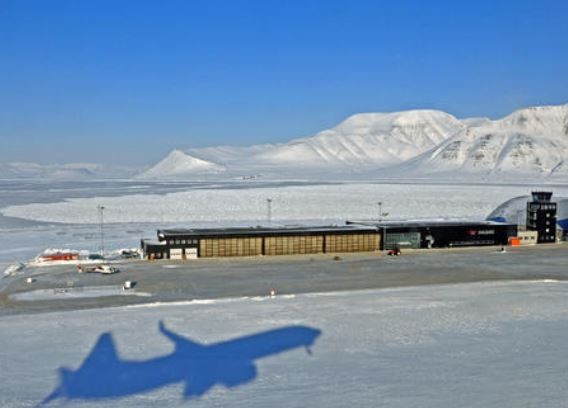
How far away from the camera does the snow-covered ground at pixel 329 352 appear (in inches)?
632

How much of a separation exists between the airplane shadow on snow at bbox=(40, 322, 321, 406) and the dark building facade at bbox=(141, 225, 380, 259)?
20.8m

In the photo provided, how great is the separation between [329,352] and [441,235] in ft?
104

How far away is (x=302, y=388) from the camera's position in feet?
54.6

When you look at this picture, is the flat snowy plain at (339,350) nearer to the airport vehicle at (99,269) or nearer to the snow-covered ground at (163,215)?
the airport vehicle at (99,269)

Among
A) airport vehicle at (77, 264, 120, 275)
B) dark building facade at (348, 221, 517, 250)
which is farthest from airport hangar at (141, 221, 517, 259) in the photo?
airport vehicle at (77, 264, 120, 275)

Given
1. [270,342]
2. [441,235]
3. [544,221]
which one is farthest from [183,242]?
[544,221]

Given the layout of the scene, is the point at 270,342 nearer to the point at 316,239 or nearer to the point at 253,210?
the point at 316,239

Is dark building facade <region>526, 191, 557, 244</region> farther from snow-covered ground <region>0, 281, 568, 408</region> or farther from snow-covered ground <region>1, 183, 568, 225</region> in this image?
snow-covered ground <region>0, 281, 568, 408</region>

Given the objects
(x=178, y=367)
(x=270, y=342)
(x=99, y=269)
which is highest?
(x=99, y=269)

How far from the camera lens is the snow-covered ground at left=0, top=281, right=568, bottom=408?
1605 centimetres

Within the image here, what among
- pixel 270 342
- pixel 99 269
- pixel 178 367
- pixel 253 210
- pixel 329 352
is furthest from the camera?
pixel 253 210

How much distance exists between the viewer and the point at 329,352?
20656mm

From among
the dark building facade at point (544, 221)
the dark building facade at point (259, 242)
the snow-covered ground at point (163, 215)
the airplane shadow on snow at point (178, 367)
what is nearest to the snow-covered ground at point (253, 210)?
the snow-covered ground at point (163, 215)

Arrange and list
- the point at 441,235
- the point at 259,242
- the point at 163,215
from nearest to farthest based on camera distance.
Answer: the point at 259,242, the point at 441,235, the point at 163,215
